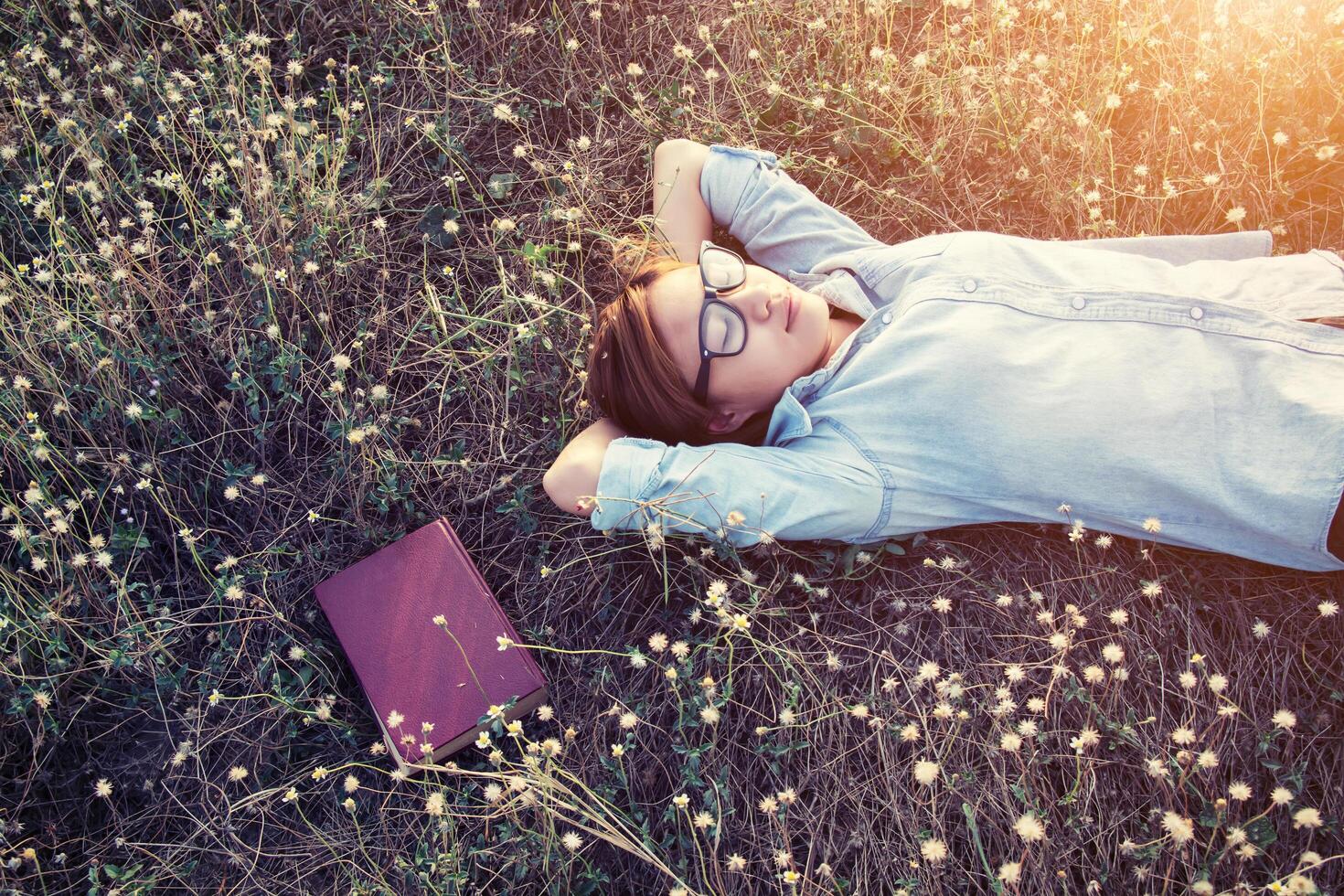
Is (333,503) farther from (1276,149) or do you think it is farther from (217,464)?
(1276,149)

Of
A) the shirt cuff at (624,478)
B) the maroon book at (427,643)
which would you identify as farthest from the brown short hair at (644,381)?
the maroon book at (427,643)

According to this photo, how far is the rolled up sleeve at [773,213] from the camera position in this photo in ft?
9.33

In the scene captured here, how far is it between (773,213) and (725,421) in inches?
32.2

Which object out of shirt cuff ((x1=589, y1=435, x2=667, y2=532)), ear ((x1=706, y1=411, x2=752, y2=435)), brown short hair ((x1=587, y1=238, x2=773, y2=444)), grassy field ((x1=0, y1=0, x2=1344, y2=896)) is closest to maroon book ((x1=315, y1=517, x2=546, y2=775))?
grassy field ((x1=0, y1=0, x2=1344, y2=896))

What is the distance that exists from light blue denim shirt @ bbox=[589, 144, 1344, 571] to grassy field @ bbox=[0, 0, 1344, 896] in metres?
0.33

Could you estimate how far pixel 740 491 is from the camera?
241cm

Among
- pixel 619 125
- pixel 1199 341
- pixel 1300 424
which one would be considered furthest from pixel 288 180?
pixel 1300 424

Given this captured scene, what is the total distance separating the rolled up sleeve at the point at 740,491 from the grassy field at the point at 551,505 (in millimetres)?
174

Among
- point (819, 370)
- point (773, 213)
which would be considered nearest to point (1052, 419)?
point (819, 370)

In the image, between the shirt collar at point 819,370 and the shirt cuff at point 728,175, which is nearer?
the shirt collar at point 819,370

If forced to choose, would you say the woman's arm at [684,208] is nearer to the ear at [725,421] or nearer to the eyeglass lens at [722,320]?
the eyeglass lens at [722,320]

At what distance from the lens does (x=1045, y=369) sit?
7.78ft

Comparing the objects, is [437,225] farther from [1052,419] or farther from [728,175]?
[1052,419]

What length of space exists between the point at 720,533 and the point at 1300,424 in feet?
5.68
